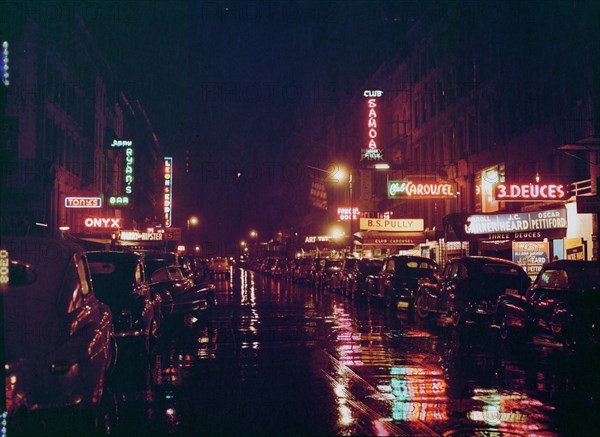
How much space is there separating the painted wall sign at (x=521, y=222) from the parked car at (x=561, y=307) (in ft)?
28.6

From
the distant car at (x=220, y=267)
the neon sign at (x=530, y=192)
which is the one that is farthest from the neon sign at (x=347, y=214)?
the neon sign at (x=530, y=192)

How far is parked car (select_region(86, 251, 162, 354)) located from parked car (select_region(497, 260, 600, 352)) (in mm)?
7673

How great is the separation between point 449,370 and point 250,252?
177730mm


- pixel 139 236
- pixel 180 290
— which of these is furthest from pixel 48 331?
pixel 139 236

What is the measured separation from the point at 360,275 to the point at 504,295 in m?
15.5

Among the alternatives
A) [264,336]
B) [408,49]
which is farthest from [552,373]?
[408,49]

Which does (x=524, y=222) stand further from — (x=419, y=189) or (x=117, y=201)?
(x=117, y=201)

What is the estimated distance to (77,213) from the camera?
46.1 meters

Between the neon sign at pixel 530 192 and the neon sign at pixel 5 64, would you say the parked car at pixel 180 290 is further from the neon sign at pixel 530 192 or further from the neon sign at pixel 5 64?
the neon sign at pixel 5 64

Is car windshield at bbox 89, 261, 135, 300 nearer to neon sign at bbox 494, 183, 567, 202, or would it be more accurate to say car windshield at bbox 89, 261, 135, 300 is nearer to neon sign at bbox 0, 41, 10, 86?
neon sign at bbox 494, 183, 567, 202

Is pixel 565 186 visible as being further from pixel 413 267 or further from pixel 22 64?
pixel 22 64

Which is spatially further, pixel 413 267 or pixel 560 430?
pixel 413 267

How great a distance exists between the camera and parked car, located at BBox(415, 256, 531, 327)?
17.9m

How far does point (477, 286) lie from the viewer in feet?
59.7
